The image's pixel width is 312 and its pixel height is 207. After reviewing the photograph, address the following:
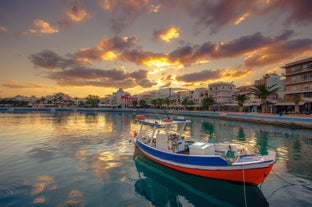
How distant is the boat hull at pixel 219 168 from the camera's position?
9.21 m

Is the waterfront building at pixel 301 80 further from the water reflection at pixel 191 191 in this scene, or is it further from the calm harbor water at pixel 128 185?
the water reflection at pixel 191 191

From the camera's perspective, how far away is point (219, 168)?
1004 cm

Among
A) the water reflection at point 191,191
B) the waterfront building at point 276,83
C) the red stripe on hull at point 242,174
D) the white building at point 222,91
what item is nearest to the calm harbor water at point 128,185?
the water reflection at point 191,191

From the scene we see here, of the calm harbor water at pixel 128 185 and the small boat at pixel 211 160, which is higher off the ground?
the small boat at pixel 211 160

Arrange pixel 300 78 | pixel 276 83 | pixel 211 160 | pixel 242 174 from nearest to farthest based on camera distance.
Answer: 1. pixel 242 174
2. pixel 211 160
3. pixel 300 78
4. pixel 276 83

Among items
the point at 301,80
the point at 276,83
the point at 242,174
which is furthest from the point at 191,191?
the point at 276,83

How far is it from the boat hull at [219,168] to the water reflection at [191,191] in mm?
533

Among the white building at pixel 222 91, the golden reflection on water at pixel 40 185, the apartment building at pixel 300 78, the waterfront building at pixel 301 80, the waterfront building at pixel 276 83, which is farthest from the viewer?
the white building at pixel 222 91

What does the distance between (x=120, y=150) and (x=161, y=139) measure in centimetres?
760

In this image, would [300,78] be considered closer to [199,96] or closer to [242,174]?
[199,96]

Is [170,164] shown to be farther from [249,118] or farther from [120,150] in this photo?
[249,118]

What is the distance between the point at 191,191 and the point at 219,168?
2.20 m

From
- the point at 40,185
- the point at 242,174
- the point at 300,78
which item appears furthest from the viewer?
the point at 300,78

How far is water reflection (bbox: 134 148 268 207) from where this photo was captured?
8977 mm
